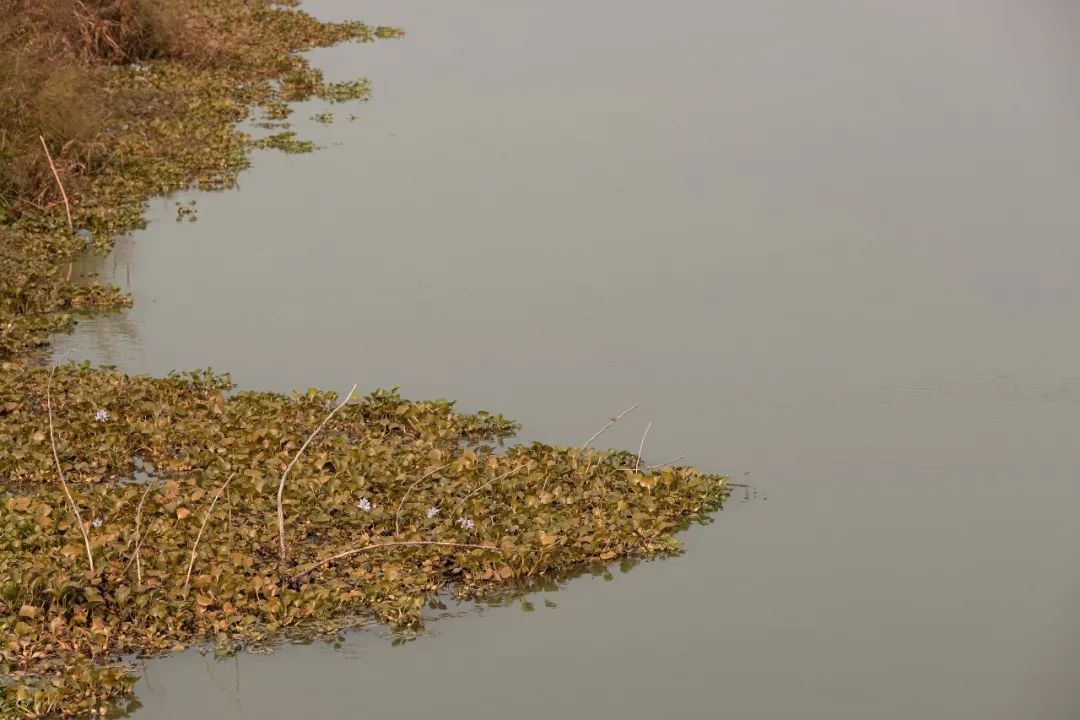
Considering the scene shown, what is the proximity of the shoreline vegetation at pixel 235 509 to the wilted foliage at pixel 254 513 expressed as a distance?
1 centimetres

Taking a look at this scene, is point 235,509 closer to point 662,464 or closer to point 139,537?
point 139,537

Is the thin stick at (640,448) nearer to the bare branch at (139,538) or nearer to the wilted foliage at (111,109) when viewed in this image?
the bare branch at (139,538)

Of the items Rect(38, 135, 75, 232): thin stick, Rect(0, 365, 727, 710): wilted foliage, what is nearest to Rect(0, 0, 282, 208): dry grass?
Rect(38, 135, 75, 232): thin stick

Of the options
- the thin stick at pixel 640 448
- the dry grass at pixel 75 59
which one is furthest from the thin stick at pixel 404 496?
the dry grass at pixel 75 59

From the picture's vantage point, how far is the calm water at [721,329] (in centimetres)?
755

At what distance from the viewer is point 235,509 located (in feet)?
27.2

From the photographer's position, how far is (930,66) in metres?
20.1

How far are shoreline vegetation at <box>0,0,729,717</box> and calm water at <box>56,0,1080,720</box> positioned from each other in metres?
0.26

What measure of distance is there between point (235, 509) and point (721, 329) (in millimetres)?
4734

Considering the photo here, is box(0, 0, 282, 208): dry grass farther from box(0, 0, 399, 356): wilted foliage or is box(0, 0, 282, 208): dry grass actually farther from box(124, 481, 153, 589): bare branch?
box(124, 481, 153, 589): bare branch

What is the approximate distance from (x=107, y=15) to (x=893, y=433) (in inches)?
465

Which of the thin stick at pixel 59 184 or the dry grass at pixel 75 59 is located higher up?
the dry grass at pixel 75 59

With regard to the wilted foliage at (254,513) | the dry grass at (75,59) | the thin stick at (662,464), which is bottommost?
the wilted foliage at (254,513)

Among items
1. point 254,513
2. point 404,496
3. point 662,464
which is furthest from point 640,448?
point 254,513
